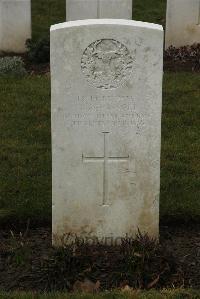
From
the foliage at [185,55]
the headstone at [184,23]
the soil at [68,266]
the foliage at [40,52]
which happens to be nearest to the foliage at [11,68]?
the foliage at [40,52]

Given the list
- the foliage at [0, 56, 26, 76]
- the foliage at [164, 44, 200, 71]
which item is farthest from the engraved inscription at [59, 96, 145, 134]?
the foliage at [164, 44, 200, 71]

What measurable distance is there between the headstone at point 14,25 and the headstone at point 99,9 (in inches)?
32.8

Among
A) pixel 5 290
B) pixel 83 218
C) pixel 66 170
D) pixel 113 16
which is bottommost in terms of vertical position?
pixel 5 290

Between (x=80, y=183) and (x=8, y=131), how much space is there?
110 inches

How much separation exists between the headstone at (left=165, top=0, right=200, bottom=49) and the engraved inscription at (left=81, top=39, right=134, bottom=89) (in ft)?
24.1

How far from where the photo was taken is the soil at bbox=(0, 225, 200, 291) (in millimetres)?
5004

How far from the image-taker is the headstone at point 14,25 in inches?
499

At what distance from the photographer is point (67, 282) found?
4941 millimetres

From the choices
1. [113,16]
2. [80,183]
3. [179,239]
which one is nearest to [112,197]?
[80,183]

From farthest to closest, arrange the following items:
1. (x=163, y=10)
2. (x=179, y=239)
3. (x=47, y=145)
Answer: (x=163, y=10), (x=47, y=145), (x=179, y=239)

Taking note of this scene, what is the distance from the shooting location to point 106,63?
17.2ft

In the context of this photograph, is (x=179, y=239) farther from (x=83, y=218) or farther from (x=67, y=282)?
(x=67, y=282)

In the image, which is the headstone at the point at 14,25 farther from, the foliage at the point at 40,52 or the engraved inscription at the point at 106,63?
the engraved inscription at the point at 106,63

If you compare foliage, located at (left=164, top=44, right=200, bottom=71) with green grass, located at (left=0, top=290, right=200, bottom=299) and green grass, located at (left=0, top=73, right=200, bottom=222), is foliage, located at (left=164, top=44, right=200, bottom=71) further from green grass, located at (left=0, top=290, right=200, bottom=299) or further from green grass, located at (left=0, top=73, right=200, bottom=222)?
green grass, located at (left=0, top=290, right=200, bottom=299)
